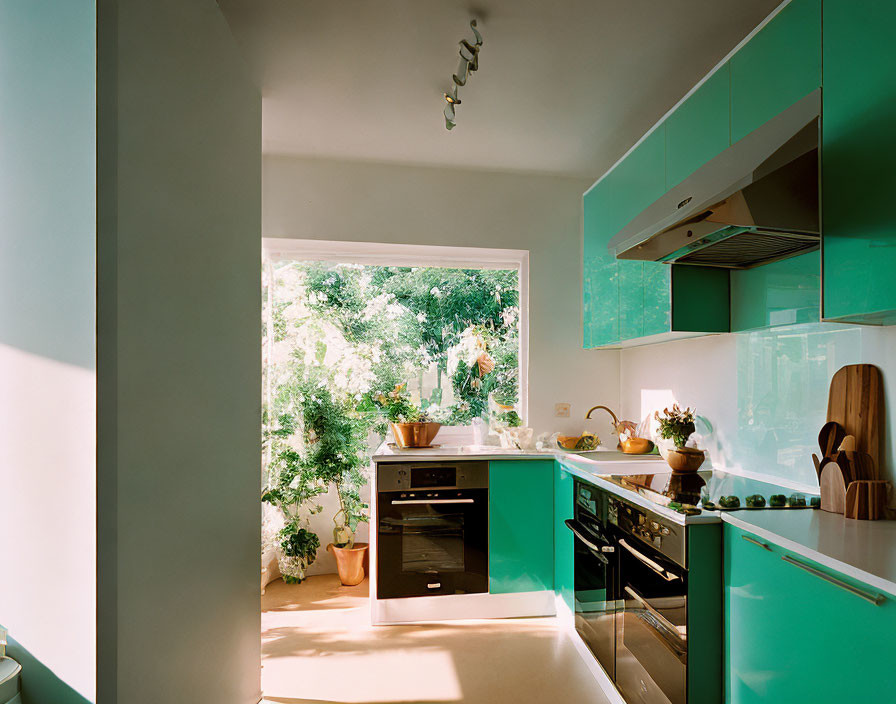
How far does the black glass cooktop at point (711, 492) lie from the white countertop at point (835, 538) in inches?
3.1

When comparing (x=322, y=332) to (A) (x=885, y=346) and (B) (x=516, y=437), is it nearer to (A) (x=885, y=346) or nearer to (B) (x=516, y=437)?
(B) (x=516, y=437)

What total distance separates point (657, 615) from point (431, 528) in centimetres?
142

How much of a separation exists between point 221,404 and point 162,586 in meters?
0.62

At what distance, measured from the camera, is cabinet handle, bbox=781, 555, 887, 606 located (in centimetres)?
116

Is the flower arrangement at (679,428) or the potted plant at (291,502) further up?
the flower arrangement at (679,428)

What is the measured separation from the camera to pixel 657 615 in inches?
74.4

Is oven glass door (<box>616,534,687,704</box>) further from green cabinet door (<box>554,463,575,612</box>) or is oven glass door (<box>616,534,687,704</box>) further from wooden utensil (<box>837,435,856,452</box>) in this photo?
wooden utensil (<box>837,435,856,452</box>)

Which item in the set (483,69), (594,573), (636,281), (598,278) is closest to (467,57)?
(483,69)

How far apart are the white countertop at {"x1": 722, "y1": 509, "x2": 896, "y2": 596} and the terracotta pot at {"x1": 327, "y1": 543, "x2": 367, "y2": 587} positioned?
8.17ft

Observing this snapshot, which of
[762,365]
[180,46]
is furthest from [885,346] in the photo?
[180,46]

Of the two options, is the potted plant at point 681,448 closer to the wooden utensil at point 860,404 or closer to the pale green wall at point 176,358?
the wooden utensil at point 860,404

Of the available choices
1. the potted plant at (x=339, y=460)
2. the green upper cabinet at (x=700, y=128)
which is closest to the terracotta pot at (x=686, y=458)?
the green upper cabinet at (x=700, y=128)

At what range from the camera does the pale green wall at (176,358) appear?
1197 mm

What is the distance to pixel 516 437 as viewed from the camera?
3297 mm
